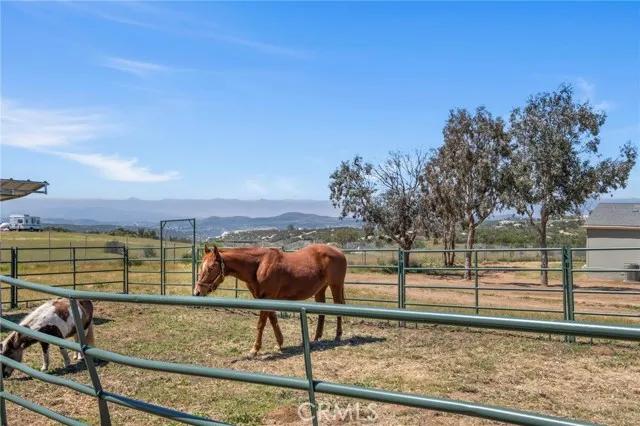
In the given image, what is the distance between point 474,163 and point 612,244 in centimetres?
712

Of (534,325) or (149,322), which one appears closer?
(534,325)

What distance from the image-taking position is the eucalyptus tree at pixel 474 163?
915 inches

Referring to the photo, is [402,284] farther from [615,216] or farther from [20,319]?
[615,216]

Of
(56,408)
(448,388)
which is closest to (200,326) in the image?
(56,408)

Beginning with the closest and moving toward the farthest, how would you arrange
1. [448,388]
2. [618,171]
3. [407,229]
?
1. [448,388]
2. [618,171]
3. [407,229]

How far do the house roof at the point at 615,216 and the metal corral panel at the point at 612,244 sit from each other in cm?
26

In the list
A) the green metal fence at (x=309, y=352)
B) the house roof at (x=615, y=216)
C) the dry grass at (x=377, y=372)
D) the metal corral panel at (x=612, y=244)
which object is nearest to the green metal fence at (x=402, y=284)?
the dry grass at (x=377, y=372)

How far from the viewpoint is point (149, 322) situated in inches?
397

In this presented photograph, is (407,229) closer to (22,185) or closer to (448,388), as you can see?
(22,185)

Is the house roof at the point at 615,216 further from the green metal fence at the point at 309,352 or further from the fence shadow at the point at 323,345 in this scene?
the green metal fence at the point at 309,352

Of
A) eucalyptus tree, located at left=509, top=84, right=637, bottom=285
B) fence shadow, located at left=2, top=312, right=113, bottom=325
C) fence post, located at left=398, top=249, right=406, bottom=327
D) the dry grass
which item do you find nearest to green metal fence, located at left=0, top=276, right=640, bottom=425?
the dry grass

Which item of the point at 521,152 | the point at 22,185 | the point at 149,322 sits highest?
the point at 521,152

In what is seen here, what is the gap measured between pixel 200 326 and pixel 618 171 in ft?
56.6

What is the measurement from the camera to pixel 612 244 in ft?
81.0
